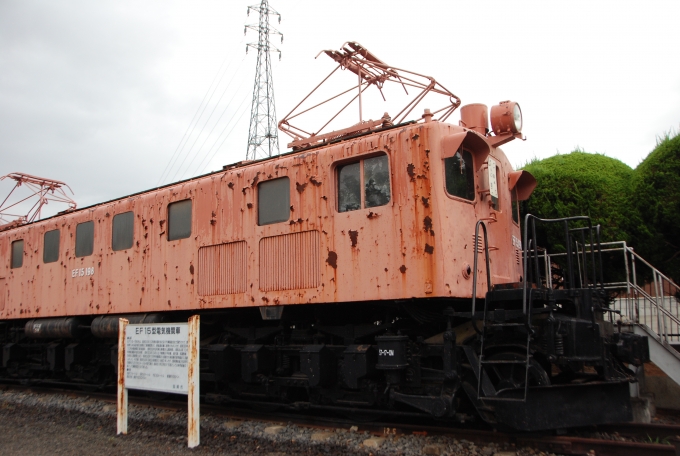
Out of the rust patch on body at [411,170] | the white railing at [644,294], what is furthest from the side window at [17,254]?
the white railing at [644,294]

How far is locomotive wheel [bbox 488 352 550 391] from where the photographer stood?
19.5 feet

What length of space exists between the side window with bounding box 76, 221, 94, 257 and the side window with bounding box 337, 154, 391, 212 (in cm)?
617

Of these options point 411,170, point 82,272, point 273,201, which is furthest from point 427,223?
point 82,272

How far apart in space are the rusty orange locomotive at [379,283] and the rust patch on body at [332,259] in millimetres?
28

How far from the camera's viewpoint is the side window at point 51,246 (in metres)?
12.1

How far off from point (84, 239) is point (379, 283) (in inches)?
285

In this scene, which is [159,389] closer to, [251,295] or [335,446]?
[251,295]

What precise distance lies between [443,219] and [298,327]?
9.77ft

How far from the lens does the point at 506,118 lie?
7.63 meters

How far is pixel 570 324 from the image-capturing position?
6.08m

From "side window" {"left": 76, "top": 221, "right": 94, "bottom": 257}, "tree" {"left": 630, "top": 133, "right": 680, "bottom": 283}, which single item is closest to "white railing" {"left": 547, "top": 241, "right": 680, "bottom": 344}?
"tree" {"left": 630, "top": 133, "right": 680, "bottom": 283}

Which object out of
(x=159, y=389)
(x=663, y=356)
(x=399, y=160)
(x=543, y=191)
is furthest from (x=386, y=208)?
(x=543, y=191)

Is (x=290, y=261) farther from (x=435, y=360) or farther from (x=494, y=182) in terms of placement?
(x=494, y=182)

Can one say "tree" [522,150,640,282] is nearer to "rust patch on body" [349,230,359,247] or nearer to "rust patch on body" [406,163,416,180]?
"rust patch on body" [406,163,416,180]
